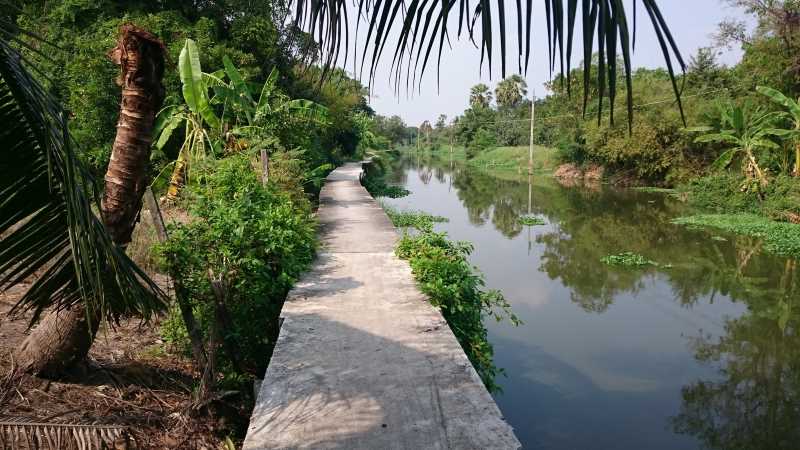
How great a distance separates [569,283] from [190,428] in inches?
293

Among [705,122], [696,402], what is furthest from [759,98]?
[696,402]

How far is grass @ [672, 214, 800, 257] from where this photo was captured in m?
10.2

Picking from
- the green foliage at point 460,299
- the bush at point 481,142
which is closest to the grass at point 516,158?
the bush at point 481,142

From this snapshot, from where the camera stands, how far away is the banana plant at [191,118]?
8.00 meters

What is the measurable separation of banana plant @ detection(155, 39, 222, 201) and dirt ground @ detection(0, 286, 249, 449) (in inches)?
185

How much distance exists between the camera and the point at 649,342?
662cm

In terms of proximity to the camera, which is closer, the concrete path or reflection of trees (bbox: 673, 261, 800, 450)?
the concrete path

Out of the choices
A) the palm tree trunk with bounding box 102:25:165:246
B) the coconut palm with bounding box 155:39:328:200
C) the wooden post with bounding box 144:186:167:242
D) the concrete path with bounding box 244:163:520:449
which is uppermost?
the coconut palm with bounding box 155:39:328:200

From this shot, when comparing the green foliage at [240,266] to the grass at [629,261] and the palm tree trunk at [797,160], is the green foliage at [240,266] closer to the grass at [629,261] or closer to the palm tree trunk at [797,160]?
the grass at [629,261]

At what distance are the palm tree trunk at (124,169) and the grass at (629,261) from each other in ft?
30.0

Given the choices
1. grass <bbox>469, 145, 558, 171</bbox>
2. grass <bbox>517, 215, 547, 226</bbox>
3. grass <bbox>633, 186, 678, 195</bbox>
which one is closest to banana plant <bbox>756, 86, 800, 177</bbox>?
grass <bbox>633, 186, 678, 195</bbox>

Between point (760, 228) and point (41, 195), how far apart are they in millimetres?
13817

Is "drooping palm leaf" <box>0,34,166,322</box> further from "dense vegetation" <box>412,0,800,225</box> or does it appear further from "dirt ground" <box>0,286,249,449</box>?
"dense vegetation" <box>412,0,800,225</box>

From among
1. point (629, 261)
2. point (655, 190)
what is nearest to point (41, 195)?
point (629, 261)
